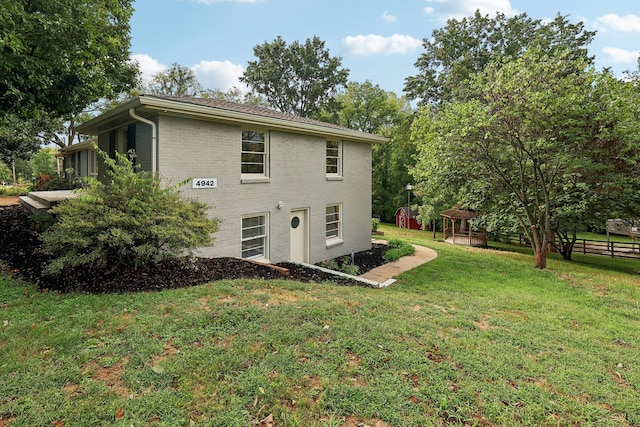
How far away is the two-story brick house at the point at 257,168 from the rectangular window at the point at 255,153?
30mm

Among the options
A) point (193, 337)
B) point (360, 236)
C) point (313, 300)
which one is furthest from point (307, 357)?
point (360, 236)

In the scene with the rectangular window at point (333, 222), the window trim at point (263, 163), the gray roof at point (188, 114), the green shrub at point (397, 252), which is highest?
the gray roof at point (188, 114)

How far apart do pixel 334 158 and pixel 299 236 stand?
133 inches

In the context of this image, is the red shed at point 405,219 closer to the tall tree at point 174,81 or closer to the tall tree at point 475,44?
the tall tree at point 475,44

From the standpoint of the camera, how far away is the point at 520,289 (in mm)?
8570

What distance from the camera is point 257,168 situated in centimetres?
980

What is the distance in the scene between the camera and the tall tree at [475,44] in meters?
23.6

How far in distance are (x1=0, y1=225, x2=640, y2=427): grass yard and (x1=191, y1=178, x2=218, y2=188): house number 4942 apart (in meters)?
3.26

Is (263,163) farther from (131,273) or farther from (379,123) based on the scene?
(379,123)

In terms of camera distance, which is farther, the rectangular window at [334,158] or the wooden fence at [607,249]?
the wooden fence at [607,249]

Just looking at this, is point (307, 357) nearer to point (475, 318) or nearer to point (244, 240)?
point (475, 318)

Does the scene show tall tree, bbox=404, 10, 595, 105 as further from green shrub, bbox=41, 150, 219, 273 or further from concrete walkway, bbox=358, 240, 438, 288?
green shrub, bbox=41, 150, 219, 273

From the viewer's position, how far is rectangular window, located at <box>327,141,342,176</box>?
40.6 ft

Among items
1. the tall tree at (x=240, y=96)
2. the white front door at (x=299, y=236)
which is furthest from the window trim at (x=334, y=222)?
the tall tree at (x=240, y=96)
